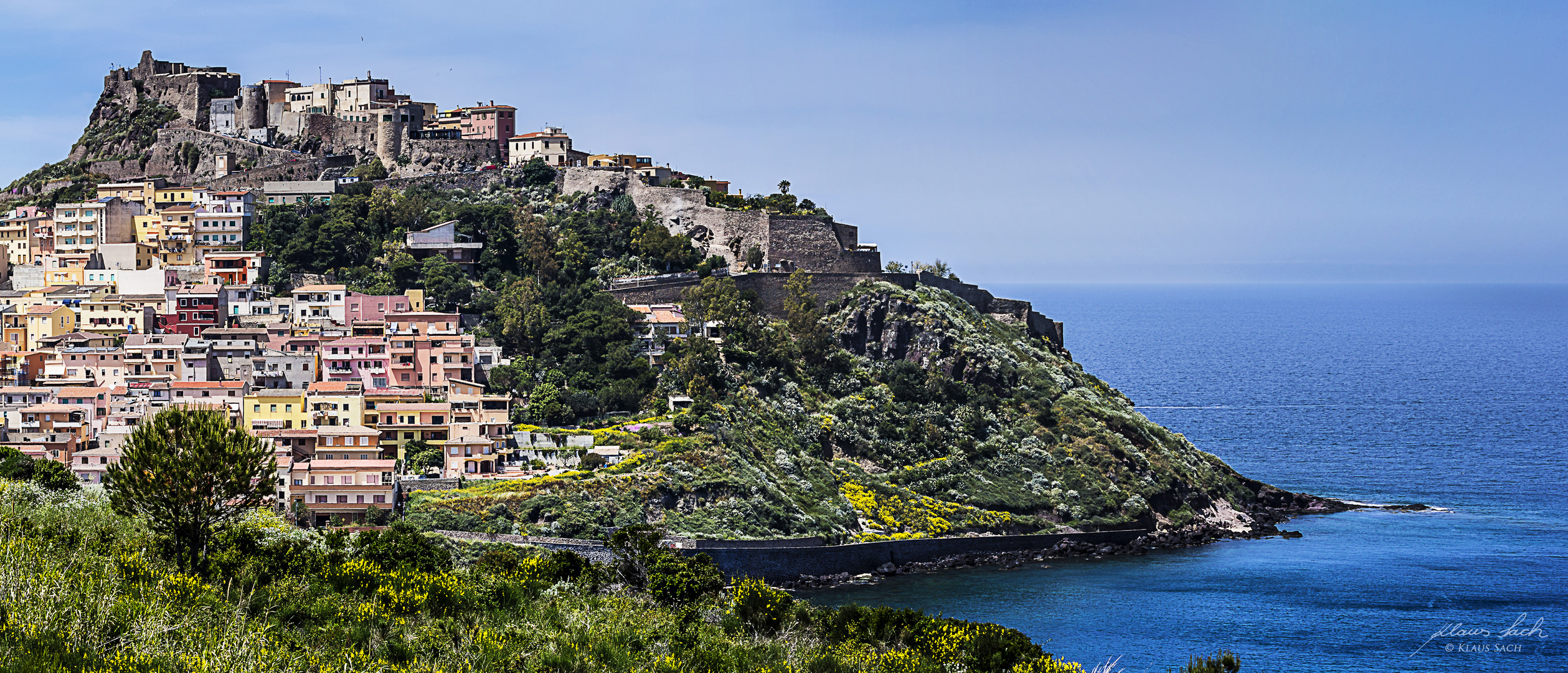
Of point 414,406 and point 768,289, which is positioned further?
point 768,289

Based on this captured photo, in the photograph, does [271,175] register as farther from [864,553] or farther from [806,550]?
[864,553]

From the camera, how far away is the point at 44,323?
48.3 meters

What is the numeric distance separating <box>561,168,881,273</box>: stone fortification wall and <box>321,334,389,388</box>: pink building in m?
15.0

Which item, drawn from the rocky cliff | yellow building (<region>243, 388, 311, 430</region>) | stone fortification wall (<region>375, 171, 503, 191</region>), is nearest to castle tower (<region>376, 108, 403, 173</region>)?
stone fortification wall (<region>375, 171, 503, 191</region>)

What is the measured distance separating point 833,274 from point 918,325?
3746 mm

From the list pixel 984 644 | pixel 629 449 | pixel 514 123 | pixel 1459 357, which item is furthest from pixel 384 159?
pixel 1459 357

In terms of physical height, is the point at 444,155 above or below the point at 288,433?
above

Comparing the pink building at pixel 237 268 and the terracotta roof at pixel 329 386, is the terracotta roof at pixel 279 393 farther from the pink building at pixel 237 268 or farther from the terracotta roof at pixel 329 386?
the pink building at pixel 237 268

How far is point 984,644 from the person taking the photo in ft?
77.8

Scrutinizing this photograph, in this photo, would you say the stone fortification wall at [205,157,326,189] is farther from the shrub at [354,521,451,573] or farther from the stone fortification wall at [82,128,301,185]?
the shrub at [354,521,451,573]

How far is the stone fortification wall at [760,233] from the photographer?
185 ft

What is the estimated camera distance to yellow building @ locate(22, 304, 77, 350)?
4822cm

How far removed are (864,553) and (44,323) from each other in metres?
26.2

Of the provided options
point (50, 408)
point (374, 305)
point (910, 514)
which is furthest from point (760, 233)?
point (50, 408)
